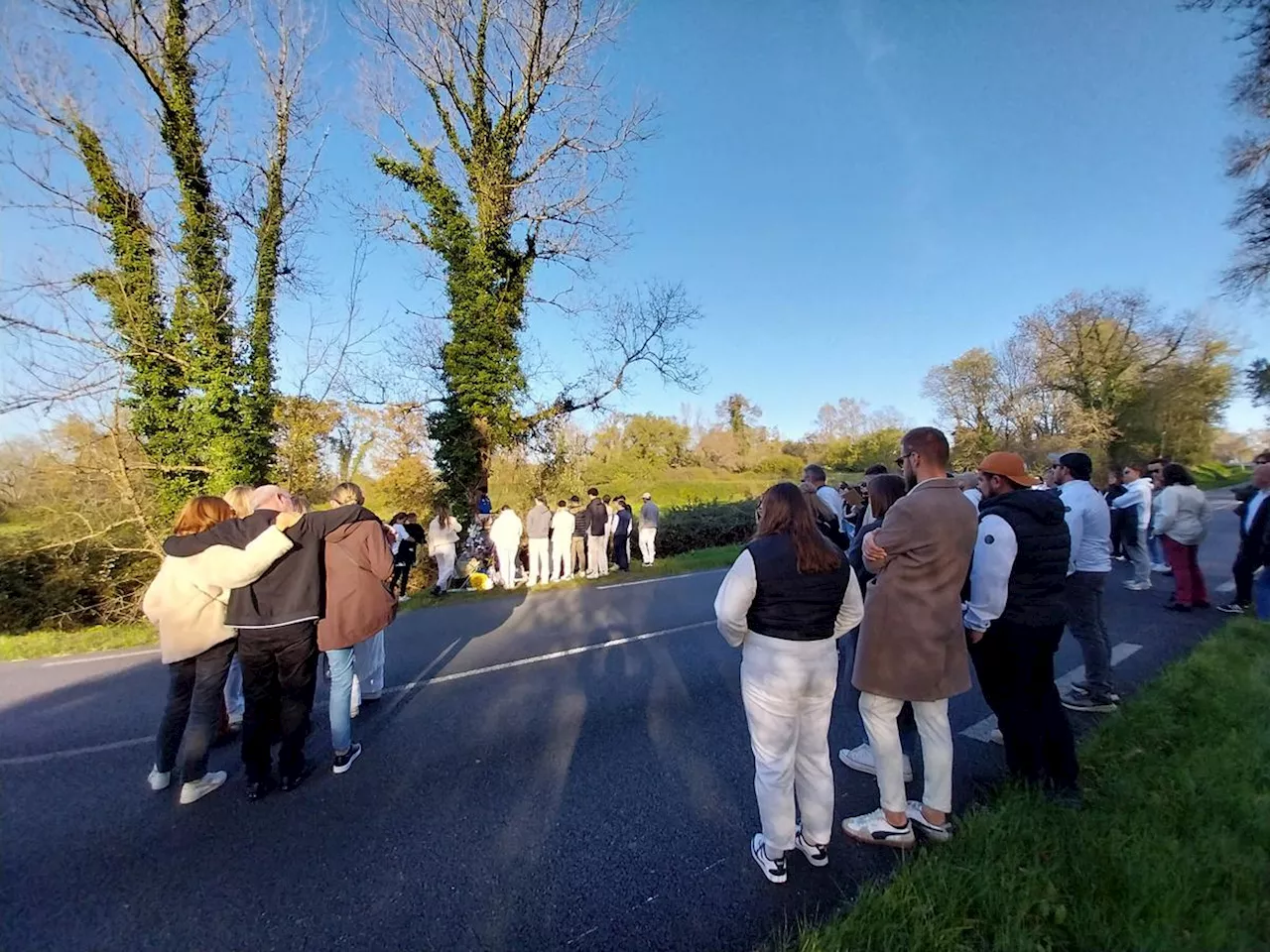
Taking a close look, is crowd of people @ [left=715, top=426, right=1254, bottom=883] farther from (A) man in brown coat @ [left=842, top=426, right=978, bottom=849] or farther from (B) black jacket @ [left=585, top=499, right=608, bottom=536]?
(B) black jacket @ [left=585, top=499, right=608, bottom=536]

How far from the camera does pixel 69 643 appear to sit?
8.84 meters

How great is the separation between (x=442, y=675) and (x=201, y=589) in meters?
2.97

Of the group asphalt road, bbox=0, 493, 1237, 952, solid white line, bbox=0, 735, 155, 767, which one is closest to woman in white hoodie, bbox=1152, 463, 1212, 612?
asphalt road, bbox=0, 493, 1237, 952

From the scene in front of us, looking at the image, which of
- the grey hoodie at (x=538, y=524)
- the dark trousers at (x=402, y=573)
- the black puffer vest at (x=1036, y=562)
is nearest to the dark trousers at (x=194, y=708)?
the black puffer vest at (x=1036, y=562)

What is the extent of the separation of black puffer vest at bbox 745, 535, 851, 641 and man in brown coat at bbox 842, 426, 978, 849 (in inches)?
20.3

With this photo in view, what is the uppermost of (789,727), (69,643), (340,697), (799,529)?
(799,529)

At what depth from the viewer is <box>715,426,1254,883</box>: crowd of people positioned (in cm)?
274

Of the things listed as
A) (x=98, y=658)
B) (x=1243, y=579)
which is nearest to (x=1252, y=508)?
(x=1243, y=579)

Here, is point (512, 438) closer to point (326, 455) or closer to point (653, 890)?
point (326, 455)

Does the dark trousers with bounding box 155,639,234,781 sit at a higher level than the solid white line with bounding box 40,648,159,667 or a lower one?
higher

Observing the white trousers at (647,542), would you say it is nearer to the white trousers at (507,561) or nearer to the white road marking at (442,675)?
the white trousers at (507,561)

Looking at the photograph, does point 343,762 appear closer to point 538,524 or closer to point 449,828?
point 449,828

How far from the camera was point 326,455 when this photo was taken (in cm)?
1712

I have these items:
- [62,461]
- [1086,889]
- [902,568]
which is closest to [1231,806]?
[1086,889]
